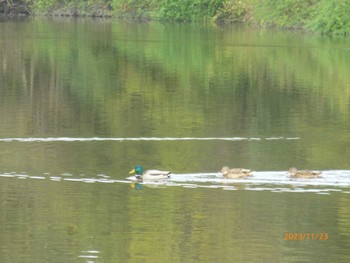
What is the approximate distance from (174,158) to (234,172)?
2.98m

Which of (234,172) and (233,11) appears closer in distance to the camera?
(234,172)

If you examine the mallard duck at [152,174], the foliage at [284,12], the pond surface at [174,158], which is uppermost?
the mallard duck at [152,174]

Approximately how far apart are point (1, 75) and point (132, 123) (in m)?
15.8

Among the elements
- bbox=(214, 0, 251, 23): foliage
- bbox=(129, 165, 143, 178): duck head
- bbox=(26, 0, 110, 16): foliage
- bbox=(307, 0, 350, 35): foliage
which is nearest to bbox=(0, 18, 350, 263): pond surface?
bbox=(129, 165, 143, 178): duck head

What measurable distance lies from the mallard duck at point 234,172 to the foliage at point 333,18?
150ft

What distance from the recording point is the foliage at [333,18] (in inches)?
2687

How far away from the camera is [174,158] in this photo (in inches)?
1001

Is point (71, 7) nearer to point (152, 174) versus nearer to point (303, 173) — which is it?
point (152, 174)

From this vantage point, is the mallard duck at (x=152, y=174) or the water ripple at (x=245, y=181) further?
the mallard duck at (x=152, y=174)

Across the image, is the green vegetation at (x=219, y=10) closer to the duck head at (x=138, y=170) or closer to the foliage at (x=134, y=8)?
the foliage at (x=134, y=8)

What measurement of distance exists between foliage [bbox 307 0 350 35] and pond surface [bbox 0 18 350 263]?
639 inches
